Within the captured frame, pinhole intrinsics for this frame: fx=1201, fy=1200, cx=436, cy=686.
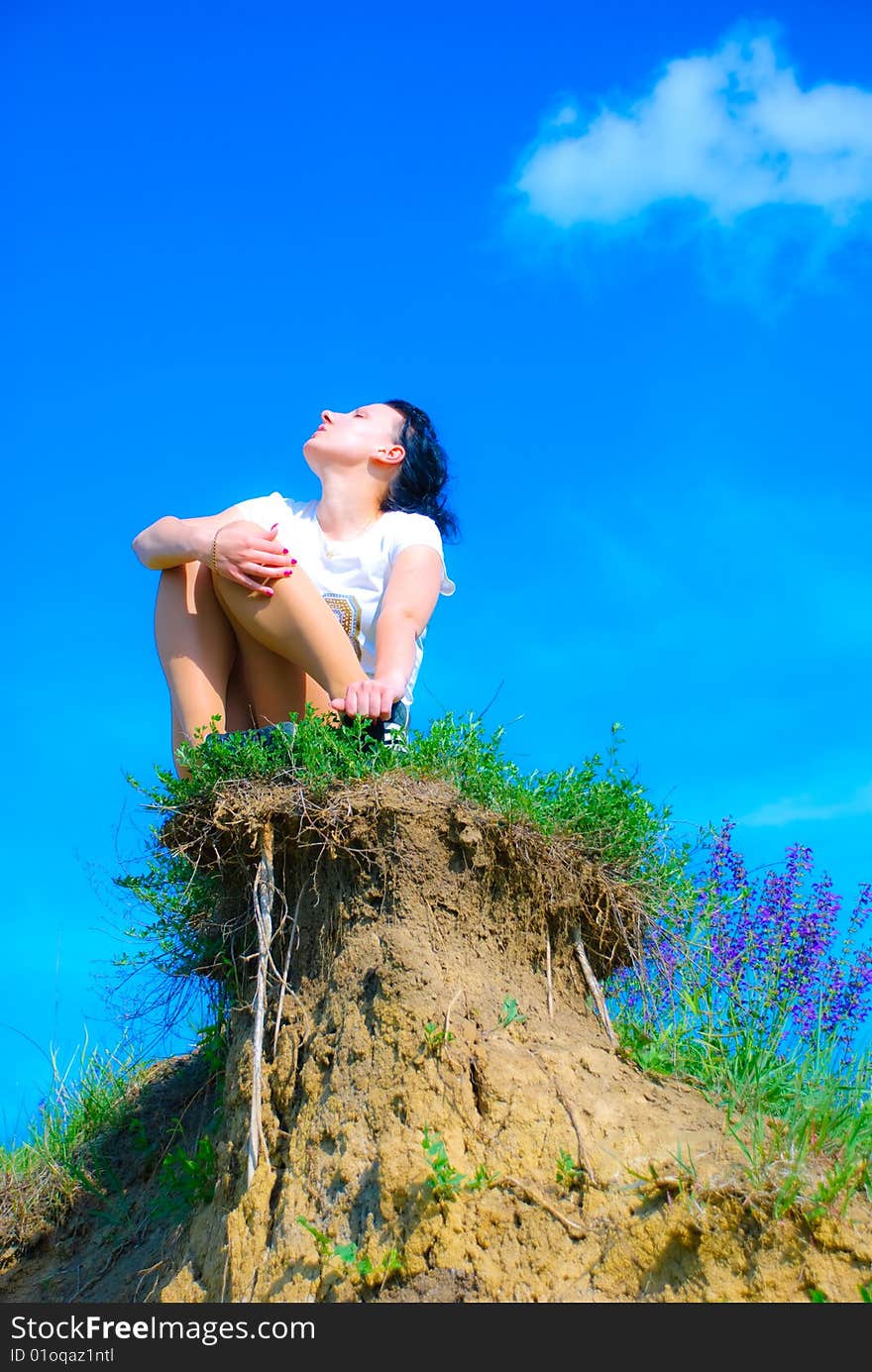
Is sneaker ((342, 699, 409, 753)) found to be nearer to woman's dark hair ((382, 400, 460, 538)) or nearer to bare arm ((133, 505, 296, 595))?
bare arm ((133, 505, 296, 595))

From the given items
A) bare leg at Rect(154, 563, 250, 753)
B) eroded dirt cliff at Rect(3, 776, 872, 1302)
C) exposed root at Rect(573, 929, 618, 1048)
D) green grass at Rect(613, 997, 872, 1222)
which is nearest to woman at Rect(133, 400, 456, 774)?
Result: bare leg at Rect(154, 563, 250, 753)

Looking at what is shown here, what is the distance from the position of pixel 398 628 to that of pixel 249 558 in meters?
0.75

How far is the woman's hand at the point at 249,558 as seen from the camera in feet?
16.7

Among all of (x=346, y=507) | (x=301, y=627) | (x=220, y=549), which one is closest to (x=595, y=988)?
(x=301, y=627)

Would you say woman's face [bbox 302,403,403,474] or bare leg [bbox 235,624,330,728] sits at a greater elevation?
woman's face [bbox 302,403,403,474]

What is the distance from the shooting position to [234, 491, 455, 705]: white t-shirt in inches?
229

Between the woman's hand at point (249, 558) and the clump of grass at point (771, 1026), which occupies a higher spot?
the woman's hand at point (249, 558)

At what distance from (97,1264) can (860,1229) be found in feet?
11.3

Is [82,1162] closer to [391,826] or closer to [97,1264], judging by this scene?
[97,1264]

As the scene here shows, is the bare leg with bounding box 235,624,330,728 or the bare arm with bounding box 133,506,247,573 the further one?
the bare leg with bounding box 235,624,330,728

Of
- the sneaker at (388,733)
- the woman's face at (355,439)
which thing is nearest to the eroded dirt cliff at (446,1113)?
the sneaker at (388,733)

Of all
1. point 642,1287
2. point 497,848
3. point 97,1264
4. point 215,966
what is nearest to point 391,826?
point 497,848

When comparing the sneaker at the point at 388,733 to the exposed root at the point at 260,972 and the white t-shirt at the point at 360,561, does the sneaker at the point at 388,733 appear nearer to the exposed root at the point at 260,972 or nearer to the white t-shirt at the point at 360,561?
the white t-shirt at the point at 360,561

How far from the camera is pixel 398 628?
5402mm
